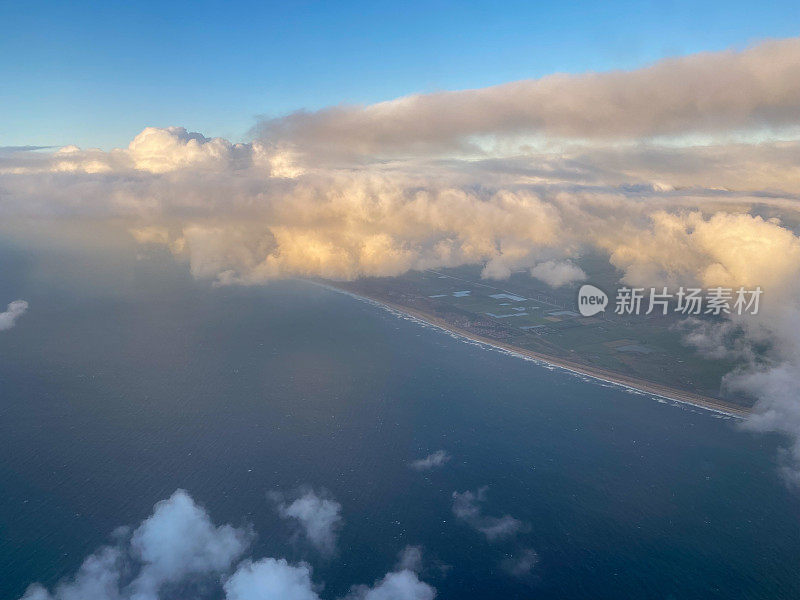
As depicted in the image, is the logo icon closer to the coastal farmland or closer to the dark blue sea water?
the coastal farmland

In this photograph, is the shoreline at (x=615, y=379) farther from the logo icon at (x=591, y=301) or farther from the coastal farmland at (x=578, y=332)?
the logo icon at (x=591, y=301)

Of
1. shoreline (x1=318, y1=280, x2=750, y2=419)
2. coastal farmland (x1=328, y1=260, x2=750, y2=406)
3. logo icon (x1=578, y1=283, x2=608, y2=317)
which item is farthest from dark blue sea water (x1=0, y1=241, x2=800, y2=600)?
logo icon (x1=578, y1=283, x2=608, y2=317)

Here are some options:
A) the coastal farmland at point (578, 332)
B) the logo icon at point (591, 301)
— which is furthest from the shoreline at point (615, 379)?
the logo icon at point (591, 301)

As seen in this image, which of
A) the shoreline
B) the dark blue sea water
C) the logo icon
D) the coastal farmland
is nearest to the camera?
the dark blue sea water

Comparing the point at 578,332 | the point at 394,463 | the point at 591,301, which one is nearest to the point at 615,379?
the point at 578,332

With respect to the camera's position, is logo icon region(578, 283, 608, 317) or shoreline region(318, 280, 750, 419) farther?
logo icon region(578, 283, 608, 317)

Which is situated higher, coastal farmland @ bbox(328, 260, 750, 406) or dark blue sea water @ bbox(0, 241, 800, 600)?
dark blue sea water @ bbox(0, 241, 800, 600)

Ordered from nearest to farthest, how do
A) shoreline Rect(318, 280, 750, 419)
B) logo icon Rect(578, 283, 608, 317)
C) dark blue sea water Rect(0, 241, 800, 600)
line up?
dark blue sea water Rect(0, 241, 800, 600)
shoreline Rect(318, 280, 750, 419)
logo icon Rect(578, 283, 608, 317)

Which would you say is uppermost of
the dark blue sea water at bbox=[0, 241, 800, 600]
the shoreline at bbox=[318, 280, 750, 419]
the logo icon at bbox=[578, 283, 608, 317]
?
the dark blue sea water at bbox=[0, 241, 800, 600]
